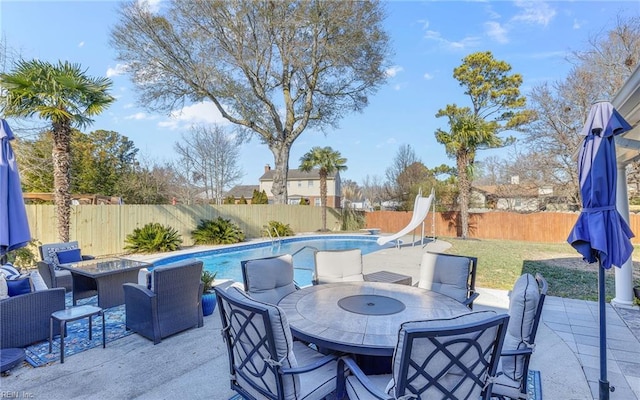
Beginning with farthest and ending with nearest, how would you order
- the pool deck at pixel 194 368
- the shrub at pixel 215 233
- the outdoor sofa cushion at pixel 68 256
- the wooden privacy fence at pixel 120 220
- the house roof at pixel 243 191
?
the house roof at pixel 243 191 → the shrub at pixel 215 233 → the wooden privacy fence at pixel 120 220 → the outdoor sofa cushion at pixel 68 256 → the pool deck at pixel 194 368

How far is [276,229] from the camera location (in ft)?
47.1

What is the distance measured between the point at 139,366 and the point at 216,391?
0.98 m

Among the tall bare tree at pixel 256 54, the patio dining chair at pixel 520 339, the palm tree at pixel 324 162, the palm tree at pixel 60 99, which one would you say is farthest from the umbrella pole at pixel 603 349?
the palm tree at pixel 324 162

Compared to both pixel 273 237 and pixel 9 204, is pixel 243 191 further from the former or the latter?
pixel 9 204

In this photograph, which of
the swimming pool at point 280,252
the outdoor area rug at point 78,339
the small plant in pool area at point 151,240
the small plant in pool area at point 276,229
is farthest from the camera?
the small plant in pool area at point 276,229

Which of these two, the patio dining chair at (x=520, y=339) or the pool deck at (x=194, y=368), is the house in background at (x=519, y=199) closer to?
the pool deck at (x=194, y=368)

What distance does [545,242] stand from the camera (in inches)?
528

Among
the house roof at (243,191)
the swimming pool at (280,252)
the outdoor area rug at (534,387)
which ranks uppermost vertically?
the house roof at (243,191)

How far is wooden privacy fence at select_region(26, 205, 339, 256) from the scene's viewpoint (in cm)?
806

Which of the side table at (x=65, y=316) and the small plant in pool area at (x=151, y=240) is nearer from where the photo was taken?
the side table at (x=65, y=316)

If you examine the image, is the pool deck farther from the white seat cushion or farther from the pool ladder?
the pool ladder

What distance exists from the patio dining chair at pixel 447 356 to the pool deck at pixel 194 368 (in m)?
1.69

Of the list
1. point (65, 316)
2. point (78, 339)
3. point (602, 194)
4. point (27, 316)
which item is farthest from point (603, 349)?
point (27, 316)

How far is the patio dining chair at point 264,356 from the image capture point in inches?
68.1
